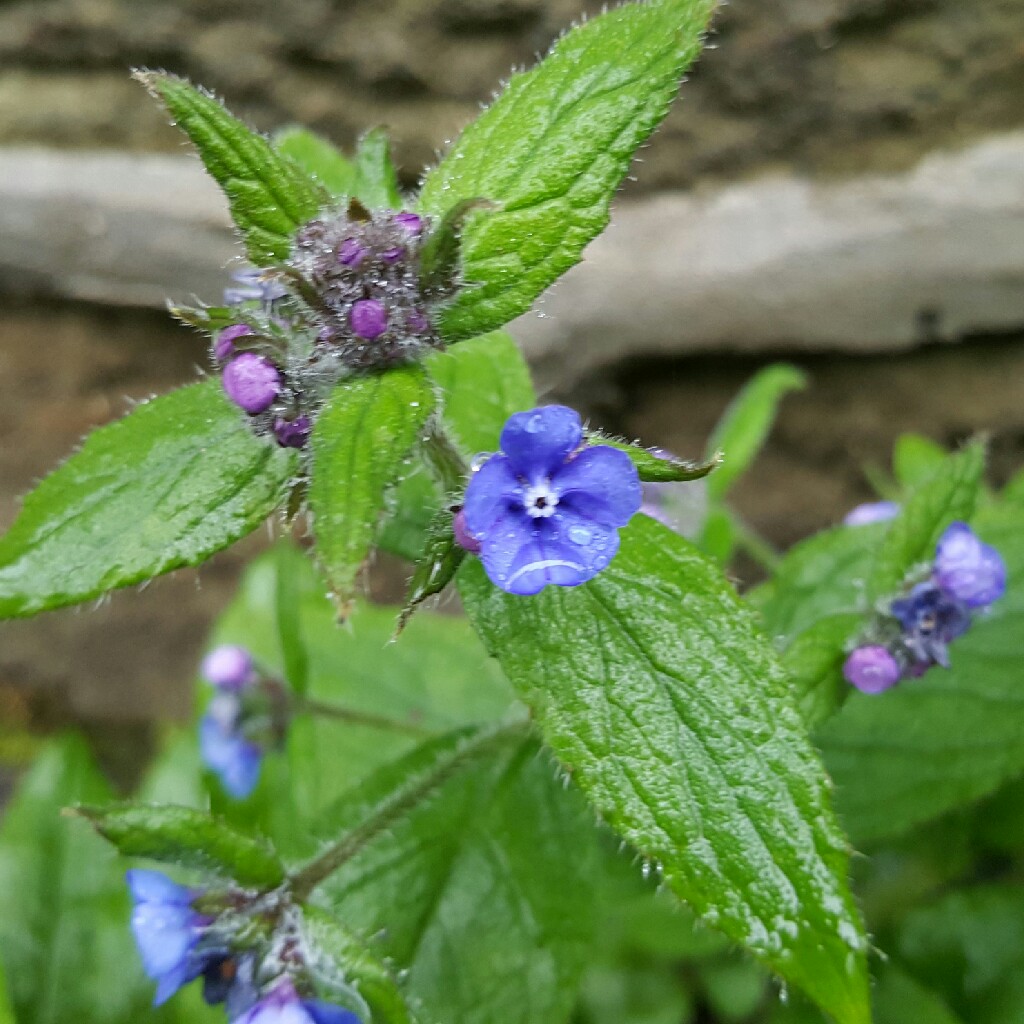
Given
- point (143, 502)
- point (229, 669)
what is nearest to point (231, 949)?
point (143, 502)

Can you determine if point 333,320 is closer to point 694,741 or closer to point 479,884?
point 694,741

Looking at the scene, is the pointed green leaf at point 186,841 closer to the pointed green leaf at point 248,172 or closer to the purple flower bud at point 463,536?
the purple flower bud at point 463,536

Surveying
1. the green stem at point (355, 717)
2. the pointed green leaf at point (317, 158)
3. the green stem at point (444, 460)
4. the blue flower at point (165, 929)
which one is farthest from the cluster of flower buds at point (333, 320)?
the green stem at point (355, 717)

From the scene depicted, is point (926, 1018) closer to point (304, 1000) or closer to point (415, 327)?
point (304, 1000)

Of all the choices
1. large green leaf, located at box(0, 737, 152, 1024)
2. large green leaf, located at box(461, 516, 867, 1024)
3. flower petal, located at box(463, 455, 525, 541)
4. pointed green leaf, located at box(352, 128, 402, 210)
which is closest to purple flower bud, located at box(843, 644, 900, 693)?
large green leaf, located at box(461, 516, 867, 1024)

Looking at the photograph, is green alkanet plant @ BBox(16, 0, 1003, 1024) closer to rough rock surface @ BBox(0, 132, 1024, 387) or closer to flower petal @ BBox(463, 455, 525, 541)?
flower petal @ BBox(463, 455, 525, 541)

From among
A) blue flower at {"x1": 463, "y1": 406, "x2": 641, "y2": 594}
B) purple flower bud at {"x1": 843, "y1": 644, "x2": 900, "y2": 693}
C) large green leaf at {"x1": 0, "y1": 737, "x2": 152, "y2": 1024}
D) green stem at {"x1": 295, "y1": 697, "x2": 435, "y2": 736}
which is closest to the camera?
blue flower at {"x1": 463, "y1": 406, "x2": 641, "y2": 594}
